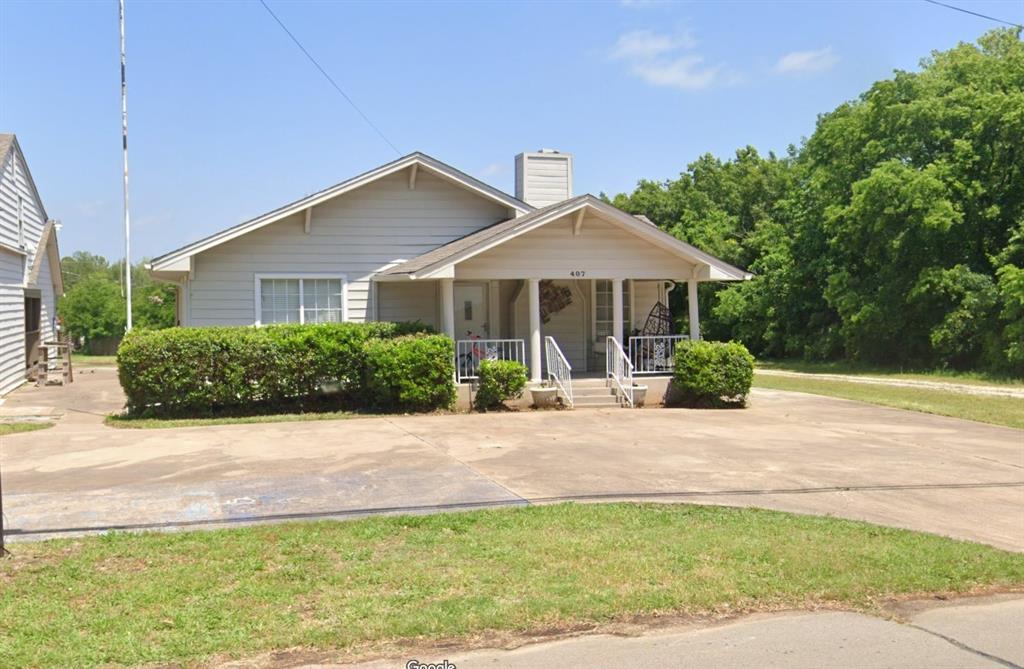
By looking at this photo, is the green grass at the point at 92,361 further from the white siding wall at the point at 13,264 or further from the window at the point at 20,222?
the window at the point at 20,222

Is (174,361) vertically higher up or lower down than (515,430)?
higher up

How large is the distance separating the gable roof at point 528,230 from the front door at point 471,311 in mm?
1204

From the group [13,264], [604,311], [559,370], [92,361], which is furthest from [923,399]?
[92,361]

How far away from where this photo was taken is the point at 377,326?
1680 cm

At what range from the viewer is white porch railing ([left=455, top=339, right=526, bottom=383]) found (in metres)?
17.5

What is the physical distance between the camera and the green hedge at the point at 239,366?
599 inches

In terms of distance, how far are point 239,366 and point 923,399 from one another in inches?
605

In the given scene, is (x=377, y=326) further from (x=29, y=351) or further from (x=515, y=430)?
(x=29, y=351)

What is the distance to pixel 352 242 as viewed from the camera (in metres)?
18.8

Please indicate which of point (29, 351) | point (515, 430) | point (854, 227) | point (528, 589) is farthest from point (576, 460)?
point (854, 227)

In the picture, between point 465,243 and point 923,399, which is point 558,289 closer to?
point 465,243

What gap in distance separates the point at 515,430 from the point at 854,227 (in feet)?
83.2

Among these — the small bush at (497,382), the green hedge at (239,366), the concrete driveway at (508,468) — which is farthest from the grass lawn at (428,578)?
the green hedge at (239,366)

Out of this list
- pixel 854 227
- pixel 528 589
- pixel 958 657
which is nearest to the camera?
pixel 958 657
